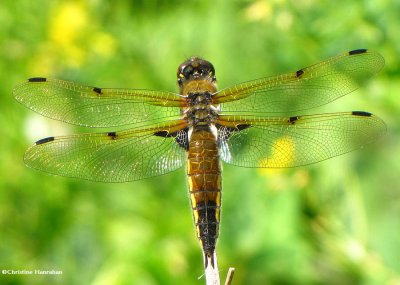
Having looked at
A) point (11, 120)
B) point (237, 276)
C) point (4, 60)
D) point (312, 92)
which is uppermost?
point (4, 60)

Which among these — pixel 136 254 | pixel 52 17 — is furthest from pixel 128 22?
pixel 136 254

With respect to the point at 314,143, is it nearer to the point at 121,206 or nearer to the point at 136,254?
the point at 136,254

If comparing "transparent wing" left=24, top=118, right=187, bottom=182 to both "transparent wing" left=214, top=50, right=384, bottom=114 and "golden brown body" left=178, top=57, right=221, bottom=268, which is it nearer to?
"golden brown body" left=178, top=57, right=221, bottom=268

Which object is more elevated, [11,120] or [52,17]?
[52,17]

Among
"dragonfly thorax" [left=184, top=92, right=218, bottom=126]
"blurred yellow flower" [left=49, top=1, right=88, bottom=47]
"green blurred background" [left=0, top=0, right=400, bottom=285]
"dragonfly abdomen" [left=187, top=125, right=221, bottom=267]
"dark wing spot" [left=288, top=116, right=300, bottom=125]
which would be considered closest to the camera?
"dragonfly abdomen" [left=187, top=125, right=221, bottom=267]

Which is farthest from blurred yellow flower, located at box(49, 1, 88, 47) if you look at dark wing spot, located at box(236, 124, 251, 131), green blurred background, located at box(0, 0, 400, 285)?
dark wing spot, located at box(236, 124, 251, 131)

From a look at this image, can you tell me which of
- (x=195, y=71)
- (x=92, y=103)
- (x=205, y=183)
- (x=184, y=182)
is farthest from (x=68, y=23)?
(x=205, y=183)
